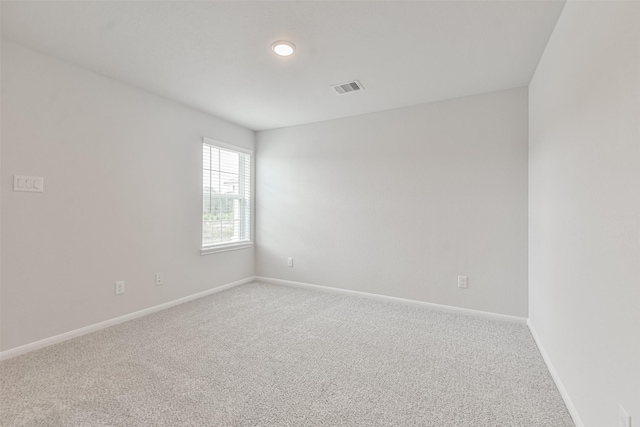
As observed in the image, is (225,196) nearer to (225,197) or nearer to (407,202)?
(225,197)

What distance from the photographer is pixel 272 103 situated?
340 cm

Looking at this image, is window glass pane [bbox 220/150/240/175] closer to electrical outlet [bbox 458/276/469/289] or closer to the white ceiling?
the white ceiling

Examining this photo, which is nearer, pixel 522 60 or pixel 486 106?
pixel 522 60

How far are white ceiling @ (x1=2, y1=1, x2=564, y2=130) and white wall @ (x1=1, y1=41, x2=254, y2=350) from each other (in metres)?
0.30

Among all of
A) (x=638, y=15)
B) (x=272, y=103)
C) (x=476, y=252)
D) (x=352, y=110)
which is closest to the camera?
(x=638, y=15)

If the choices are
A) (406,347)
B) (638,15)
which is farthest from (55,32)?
(406,347)

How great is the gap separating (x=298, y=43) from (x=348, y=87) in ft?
2.91

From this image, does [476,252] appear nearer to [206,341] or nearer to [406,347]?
[406,347]

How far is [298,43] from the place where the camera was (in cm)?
219

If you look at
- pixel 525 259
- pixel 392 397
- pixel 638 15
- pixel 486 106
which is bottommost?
pixel 392 397

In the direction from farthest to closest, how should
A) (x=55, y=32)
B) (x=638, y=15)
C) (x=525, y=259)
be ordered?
1. (x=525, y=259)
2. (x=55, y=32)
3. (x=638, y=15)

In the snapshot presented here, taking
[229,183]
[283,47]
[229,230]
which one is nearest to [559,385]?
[283,47]

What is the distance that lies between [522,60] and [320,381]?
2888 mm

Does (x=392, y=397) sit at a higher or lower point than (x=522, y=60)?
lower
